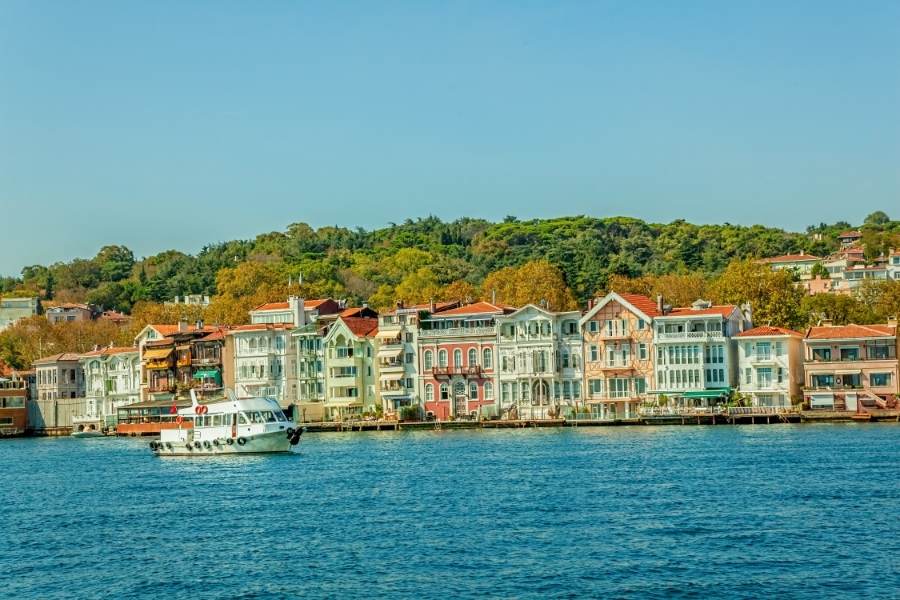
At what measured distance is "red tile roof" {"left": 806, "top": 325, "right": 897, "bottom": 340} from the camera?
3433 inches

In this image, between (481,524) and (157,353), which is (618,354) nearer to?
(157,353)

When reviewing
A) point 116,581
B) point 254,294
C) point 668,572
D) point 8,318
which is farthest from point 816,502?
point 8,318

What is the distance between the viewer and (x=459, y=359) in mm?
98375

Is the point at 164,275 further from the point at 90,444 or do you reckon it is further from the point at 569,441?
the point at 569,441

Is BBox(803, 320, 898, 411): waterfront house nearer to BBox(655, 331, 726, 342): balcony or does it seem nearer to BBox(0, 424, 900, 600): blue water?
BBox(655, 331, 726, 342): balcony

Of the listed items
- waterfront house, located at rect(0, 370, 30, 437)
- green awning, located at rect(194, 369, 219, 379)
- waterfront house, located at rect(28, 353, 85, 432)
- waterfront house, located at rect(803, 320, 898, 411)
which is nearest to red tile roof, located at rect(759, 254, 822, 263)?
waterfront house, located at rect(803, 320, 898, 411)

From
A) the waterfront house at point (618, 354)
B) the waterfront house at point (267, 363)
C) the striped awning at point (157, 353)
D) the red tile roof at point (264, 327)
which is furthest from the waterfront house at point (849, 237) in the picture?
the striped awning at point (157, 353)

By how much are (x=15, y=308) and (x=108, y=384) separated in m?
60.6

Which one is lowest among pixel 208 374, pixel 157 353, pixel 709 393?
pixel 709 393

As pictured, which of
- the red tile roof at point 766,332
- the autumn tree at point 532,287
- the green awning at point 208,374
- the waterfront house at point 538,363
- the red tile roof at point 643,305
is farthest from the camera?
the autumn tree at point 532,287

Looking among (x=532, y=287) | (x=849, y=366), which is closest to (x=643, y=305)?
(x=849, y=366)

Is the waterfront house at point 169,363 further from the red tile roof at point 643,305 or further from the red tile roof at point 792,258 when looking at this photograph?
the red tile roof at point 792,258

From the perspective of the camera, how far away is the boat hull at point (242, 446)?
Answer: 73.6 m

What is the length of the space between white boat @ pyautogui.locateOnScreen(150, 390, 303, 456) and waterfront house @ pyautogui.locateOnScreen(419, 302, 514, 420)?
23.0 meters
